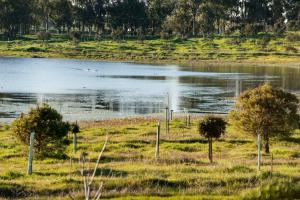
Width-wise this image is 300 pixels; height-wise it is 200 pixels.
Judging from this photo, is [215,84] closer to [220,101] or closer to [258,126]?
[220,101]

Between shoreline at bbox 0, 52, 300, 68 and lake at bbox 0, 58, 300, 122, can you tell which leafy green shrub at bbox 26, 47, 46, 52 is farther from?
lake at bbox 0, 58, 300, 122

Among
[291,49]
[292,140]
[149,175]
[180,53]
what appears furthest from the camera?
[180,53]

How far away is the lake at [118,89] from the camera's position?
7156 centimetres

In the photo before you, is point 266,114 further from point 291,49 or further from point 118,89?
point 291,49

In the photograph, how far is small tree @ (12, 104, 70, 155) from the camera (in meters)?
31.1

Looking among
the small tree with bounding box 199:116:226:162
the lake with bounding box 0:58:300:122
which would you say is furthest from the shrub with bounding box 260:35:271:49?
the small tree with bounding box 199:116:226:162

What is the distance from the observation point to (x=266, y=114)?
38375 mm

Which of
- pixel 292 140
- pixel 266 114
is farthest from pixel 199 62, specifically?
pixel 266 114

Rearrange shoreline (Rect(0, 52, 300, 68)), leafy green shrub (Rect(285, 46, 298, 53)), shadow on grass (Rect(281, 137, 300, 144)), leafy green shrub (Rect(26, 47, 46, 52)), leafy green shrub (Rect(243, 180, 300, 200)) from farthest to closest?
leafy green shrub (Rect(26, 47, 46, 52))
leafy green shrub (Rect(285, 46, 298, 53))
shoreline (Rect(0, 52, 300, 68))
shadow on grass (Rect(281, 137, 300, 144))
leafy green shrub (Rect(243, 180, 300, 200))

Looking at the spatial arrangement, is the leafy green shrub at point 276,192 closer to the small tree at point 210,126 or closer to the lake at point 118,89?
the small tree at point 210,126

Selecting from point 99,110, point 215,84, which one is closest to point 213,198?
point 99,110

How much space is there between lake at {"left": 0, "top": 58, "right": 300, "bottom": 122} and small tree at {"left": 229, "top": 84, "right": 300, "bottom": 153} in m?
27.3

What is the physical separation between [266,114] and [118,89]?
60.7m

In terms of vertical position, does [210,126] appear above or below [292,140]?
above
